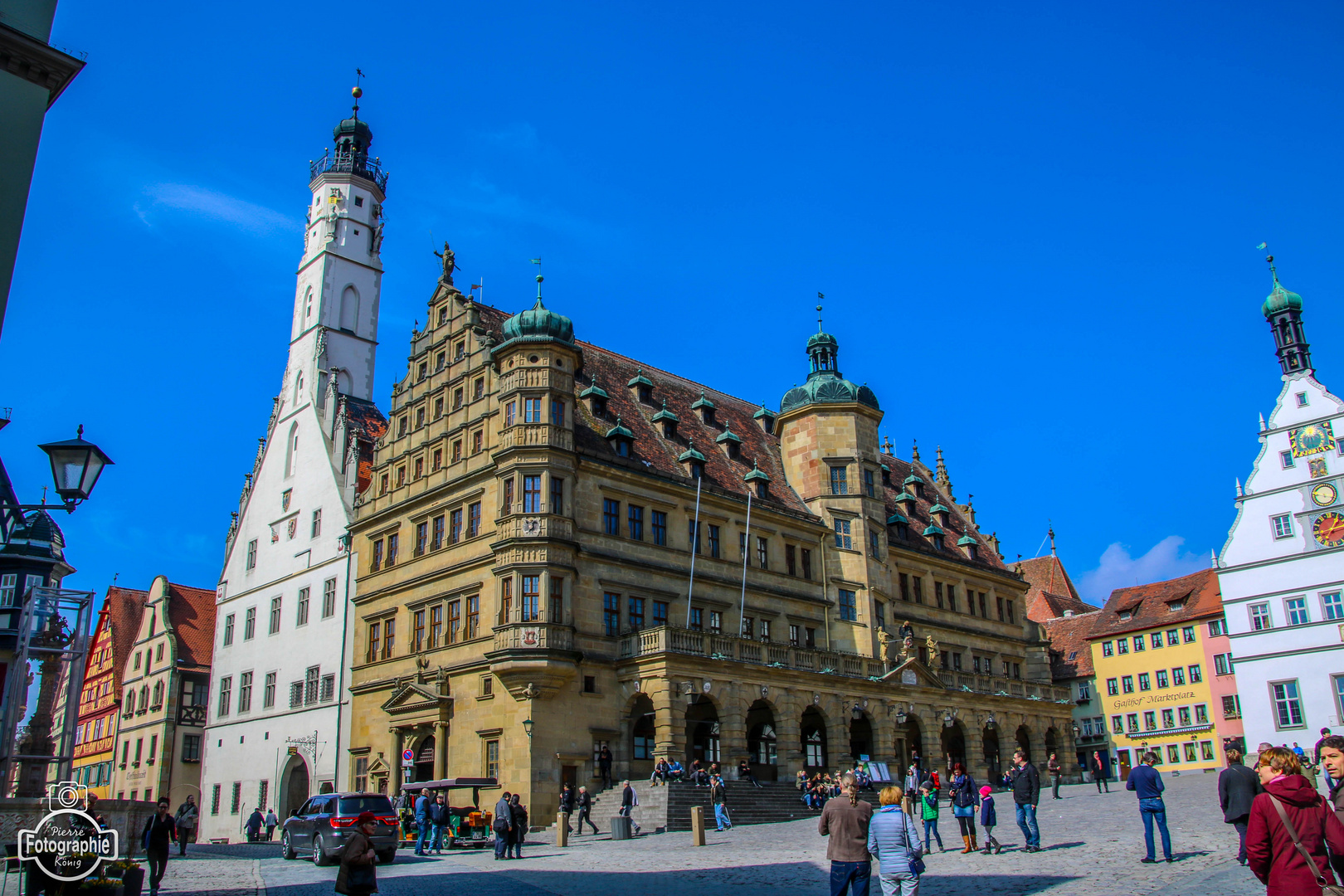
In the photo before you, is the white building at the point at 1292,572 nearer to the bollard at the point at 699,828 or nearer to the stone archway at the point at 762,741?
the stone archway at the point at 762,741

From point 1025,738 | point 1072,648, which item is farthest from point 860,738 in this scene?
point 1072,648

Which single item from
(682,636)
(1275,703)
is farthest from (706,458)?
(1275,703)

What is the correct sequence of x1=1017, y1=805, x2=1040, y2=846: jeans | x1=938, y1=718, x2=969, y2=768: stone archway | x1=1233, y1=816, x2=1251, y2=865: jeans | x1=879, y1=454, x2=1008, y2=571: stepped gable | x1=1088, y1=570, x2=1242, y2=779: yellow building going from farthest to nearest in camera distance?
x1=1088, y1=570, x2=1242, y2=779: yellow building, x1=879, y1=454, x2=1008, y2=571: stepped gable, x1=938, y1=718, x2=969, y2=768: stone archway, x1=1017, y1=805, x2=1040, y2=846: jeans, x1=1233, y1=816, x2=1251, y2=865: jeans

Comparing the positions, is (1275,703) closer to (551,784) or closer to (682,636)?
(682,636)

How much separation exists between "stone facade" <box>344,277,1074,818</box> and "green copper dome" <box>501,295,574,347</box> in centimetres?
10

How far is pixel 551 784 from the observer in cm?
3609

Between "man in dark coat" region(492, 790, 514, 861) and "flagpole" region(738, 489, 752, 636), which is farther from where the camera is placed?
"flagpole" region(738, 489, 752, 636)

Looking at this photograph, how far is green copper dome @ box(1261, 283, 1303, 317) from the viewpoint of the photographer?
6084 cm

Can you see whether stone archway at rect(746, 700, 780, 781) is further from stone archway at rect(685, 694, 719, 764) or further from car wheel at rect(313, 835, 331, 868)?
car wheel at rect(313, 835, 331, 868)

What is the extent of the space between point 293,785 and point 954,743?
1229 inches

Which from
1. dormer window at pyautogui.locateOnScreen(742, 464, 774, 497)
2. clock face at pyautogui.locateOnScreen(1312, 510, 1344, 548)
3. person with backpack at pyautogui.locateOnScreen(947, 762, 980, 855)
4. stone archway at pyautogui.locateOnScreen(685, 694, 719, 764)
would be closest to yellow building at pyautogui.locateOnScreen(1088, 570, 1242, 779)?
clock face at pyautogui.locateOnScreen(1312, 510, 1344, 548)

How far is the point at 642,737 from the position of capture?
40.1 m

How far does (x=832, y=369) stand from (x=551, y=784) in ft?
86.0

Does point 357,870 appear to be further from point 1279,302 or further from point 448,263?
point 1279,302
